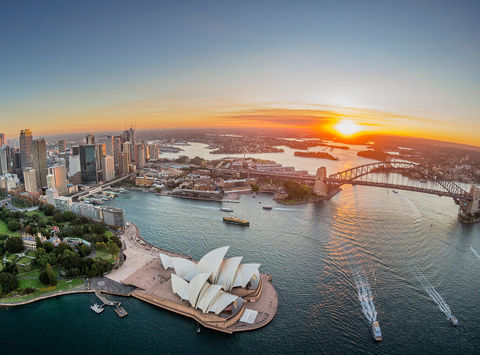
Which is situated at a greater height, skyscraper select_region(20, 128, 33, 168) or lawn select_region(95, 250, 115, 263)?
skyscraper select_region(20, 128, 33, 168)

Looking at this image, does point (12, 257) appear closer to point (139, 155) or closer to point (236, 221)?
point (236, 221)

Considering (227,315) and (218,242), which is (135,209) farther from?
(227,315)

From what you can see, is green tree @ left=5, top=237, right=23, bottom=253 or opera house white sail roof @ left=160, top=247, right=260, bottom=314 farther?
green tree @ left=5, top=237, right=23, bottom=253

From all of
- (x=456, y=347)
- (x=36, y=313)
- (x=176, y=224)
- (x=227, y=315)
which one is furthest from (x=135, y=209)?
(x=456, y=347)

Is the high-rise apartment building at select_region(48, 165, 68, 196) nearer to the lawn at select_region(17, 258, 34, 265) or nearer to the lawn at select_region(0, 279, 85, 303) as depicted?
the lawn at select_region(17, 258, 34, 265)

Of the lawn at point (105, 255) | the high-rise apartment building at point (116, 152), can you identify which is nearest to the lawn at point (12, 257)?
the lawn at point (105, 255)

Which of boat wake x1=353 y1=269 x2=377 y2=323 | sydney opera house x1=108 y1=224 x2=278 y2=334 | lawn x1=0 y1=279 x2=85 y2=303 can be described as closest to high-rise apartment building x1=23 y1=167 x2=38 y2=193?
lawn x1=0 y1=279 x2=85 y2=303

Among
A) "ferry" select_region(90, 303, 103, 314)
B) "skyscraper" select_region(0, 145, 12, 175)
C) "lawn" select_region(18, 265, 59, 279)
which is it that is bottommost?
"ferry" select_region(90, 303, 103, 314)

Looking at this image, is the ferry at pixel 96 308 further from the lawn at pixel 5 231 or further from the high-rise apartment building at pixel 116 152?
the high-rise apartment building at pixel 116 152
